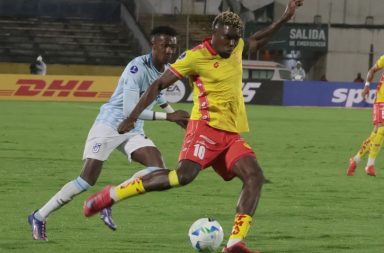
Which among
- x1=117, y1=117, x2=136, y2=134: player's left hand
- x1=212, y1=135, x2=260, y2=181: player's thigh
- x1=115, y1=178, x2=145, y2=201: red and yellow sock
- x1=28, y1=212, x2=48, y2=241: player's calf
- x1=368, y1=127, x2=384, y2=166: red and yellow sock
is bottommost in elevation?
x1=368, y1=127, x2=384, y2=166: red and yellow sock

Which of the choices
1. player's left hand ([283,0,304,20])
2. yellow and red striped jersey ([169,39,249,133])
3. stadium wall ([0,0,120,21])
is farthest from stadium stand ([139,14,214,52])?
yellow and red striped jersey ([169,39,249,133])

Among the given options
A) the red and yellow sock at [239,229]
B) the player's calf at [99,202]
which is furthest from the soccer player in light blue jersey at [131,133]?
the red and yellow sock at [239,229]

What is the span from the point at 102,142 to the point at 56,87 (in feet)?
112

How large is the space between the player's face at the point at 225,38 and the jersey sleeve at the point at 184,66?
234 mm

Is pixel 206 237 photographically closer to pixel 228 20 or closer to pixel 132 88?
pixel 228 20

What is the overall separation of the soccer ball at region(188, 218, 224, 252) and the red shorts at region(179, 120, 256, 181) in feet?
1.80

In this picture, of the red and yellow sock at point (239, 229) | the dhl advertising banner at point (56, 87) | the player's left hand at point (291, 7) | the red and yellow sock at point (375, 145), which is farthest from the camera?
the dhl advertising banner at point (56, 87)

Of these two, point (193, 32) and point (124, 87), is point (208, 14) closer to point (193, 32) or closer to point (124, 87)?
point (193, 32)

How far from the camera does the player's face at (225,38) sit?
9562mm

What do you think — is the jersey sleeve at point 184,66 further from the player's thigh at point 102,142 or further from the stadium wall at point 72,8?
the stadium wall at point 72,8

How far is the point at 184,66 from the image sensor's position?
9.56 m

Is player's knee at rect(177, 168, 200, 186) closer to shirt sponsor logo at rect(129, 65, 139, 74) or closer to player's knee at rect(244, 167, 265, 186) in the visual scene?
player's knee at rect(244, 167, 265, 186)

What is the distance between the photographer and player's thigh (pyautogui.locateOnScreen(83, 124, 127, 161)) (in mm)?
10695

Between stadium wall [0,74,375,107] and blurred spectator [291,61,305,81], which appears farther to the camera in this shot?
blurred spectator [291,61,305,81]
